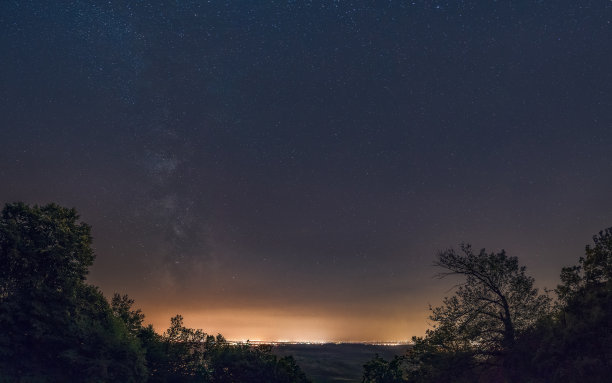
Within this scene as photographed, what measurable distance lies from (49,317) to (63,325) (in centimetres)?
134

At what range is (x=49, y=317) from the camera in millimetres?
33875

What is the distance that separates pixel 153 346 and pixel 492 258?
112 ft

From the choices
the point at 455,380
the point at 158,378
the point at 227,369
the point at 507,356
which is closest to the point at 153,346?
the point at 158,378

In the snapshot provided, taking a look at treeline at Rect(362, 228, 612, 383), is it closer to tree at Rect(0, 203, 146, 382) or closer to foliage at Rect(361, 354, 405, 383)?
foliage at Rect(361, 354, 405, 383)

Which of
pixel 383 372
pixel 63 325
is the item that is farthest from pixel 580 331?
pixel 63 325

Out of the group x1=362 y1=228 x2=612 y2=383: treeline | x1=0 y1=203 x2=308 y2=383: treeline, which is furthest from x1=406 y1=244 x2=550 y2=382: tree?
x1=0 y1=203 x2=308 y2=383: treeline

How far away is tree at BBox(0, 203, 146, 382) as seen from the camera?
32719mm

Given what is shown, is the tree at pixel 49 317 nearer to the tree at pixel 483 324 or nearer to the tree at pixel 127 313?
the tree at pixel 127 313

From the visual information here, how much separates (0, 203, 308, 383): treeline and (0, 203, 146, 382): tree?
70 mm

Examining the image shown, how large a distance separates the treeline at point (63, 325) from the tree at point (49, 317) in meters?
0.07

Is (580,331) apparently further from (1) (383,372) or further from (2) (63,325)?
(2) (63,325)

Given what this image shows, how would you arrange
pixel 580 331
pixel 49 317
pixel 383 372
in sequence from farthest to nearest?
pixel 383 372, pixel 49 317, pixel 580 331

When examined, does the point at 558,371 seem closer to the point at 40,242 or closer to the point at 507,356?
the point at 507,356

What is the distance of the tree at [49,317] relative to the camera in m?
32.7
